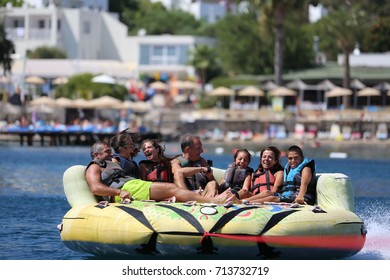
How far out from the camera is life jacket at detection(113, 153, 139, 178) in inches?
702

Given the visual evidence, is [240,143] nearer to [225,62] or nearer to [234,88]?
[234,88]

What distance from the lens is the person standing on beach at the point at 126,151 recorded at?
17875 mm

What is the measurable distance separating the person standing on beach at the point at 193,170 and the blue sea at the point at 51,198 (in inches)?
67.1

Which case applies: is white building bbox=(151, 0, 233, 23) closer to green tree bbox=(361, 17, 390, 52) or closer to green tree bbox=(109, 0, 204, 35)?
green tree bbox=(109, 0, 204, 35)

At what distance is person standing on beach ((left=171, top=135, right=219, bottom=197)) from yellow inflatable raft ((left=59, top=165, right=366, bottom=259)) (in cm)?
88

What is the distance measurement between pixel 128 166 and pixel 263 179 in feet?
6.26


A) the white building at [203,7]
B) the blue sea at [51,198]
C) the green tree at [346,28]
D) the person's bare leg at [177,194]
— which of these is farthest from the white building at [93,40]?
the person's bare leg at [177,194]

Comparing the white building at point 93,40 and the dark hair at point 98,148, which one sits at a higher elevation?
the dark hair at point 98,148

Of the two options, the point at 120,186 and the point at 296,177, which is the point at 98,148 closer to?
the point at 120,186

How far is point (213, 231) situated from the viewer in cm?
1609

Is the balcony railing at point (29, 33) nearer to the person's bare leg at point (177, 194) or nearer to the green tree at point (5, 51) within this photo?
the green tree at point (5, 51)

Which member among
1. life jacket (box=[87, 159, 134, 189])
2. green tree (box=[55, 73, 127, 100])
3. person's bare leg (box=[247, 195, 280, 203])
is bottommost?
green tree (box=[55, 73, 127, 100])

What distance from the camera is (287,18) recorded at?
8706 cm

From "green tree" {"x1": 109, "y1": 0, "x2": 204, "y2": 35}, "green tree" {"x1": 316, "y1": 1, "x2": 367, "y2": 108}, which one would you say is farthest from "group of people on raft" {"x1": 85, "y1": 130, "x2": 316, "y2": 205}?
"green tree" {"x1": 109, "y1": 0, "x2": 204, "y2": 35}
